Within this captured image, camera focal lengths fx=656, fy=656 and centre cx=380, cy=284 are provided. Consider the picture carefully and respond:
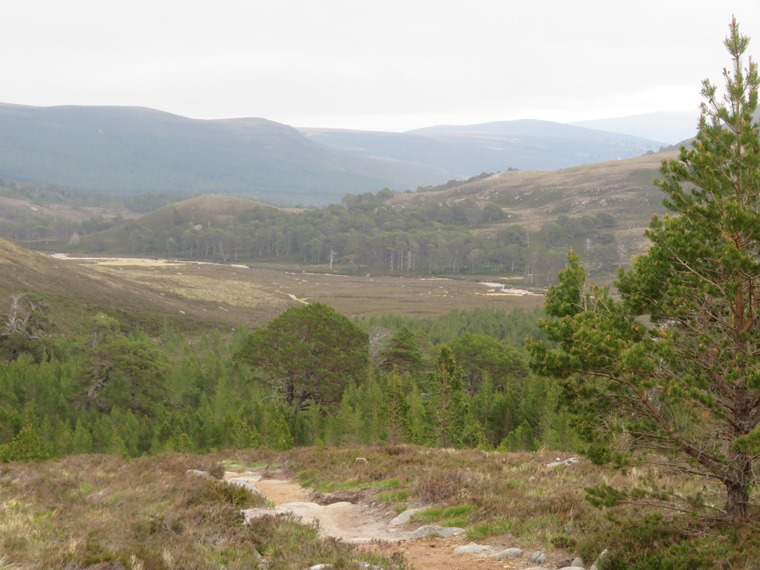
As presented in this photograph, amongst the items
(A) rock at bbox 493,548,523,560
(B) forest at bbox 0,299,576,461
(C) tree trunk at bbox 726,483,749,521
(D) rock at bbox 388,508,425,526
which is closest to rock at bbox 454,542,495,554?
(A) rock at bbox 493,548,523,560

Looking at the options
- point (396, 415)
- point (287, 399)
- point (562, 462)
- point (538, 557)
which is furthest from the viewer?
point (287, 399)

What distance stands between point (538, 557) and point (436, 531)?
108 inches

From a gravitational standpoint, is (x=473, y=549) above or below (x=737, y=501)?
below

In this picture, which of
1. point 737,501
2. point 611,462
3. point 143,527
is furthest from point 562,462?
point 143,527

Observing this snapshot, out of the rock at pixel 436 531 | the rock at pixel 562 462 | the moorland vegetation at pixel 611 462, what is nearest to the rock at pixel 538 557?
the moorland vegetation at pixel 611 462

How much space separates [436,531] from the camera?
1382cm

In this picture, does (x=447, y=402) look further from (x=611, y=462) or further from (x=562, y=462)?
(x=611, y=462)

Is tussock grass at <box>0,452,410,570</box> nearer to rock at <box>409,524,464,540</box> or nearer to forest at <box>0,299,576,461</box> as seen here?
rock at <box>409,524,464,540</box>

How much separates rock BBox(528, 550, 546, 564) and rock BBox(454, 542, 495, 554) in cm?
91

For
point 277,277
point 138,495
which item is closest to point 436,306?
point 277,277

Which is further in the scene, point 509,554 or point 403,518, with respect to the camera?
point 403,518

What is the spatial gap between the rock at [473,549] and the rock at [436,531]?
100 centimetres

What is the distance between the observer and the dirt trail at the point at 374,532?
11781 mm

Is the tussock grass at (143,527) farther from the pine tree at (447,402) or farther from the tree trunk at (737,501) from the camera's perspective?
the pine tree at (447,402)
